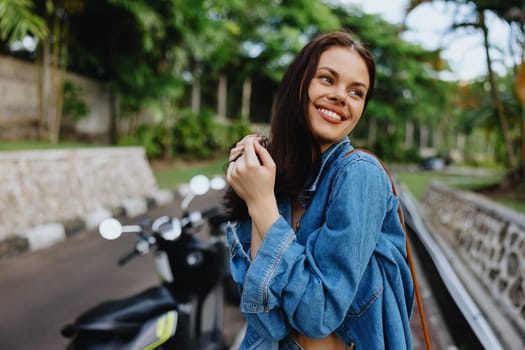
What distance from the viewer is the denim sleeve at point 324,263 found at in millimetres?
772

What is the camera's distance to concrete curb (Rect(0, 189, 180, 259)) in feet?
14.6

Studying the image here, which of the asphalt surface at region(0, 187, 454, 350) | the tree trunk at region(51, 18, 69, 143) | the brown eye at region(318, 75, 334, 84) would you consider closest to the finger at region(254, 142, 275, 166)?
the brown eye at region(318, 75, 334, 84)

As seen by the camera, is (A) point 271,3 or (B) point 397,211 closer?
(B) point 397,211

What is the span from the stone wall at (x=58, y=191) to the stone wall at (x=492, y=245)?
5.11m

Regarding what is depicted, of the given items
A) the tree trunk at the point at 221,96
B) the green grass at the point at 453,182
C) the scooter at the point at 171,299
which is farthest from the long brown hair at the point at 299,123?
the tree trunk at the point at 221,96

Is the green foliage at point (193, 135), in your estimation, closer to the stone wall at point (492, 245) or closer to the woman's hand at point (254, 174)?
the stone wall at point (492, 245)

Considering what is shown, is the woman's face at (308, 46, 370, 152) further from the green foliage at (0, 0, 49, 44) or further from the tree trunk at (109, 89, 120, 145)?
the tree trunk at (109, 89, 120, 145)

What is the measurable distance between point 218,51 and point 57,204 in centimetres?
1039

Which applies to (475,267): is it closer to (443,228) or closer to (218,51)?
(443,228)

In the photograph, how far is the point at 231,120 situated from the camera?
20.2m

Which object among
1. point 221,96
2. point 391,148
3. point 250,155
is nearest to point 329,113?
point 250,155

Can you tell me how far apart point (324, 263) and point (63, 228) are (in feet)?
17.1

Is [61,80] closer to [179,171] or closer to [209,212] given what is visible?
[179,171]

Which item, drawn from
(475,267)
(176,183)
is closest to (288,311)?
(475,267)
